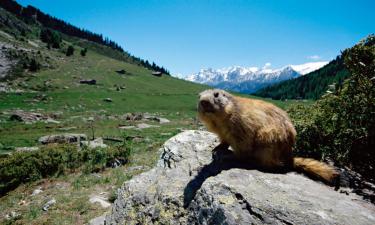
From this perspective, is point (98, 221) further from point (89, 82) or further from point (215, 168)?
point (89, 82)

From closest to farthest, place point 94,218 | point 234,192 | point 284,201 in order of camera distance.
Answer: point 284,201
point 234,192
point 94,218

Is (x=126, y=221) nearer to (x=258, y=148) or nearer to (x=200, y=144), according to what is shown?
(x=200, y=144)

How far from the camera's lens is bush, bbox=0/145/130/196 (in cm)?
1655

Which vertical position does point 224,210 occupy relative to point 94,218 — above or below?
above

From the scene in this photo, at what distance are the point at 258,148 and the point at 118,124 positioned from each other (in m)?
41.3

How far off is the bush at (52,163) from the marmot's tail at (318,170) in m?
13.4

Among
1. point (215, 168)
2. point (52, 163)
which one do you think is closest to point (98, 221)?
point (215, 168)

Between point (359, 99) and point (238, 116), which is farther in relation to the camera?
point (359, 99)

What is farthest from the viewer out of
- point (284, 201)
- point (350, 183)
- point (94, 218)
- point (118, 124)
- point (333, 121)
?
point (118, 124)

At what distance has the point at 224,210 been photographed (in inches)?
213

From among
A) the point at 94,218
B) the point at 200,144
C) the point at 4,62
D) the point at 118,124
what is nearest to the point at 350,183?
the point at 200,144

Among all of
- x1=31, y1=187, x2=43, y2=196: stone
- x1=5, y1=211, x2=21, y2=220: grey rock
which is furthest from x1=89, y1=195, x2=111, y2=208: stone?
x1=31, y1=187, x2=43, y2=196: stone

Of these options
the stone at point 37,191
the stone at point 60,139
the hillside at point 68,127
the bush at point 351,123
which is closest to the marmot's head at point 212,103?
the bush at point 351,123

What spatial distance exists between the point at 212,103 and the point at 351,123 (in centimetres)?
440
